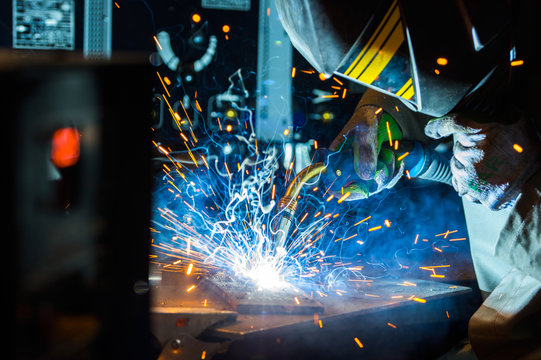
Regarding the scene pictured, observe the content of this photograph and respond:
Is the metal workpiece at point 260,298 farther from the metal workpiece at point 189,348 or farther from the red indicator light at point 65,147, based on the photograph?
the red indicator light at point 65,147

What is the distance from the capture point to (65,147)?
2.45 feet

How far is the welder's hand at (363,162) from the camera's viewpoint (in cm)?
186

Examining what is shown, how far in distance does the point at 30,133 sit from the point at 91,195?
16cm

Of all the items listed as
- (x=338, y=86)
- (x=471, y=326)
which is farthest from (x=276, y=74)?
(x=471, y=326)

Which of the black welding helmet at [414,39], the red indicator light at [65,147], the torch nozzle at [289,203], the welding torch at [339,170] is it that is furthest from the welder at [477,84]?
the red indicator light at [65,147]

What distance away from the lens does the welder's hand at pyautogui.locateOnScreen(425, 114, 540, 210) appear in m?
1.33

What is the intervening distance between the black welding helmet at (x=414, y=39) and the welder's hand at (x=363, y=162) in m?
0.59

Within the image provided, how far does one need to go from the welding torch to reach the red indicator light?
1.08m

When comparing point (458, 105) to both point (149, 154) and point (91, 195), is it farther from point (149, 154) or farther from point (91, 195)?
point (91, 195)

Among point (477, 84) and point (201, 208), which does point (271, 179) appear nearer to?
point (201, 208)

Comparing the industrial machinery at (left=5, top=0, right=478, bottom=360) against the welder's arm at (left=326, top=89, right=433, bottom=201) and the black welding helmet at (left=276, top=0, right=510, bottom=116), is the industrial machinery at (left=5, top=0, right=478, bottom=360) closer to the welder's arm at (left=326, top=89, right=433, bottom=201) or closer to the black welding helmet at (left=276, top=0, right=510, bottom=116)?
the welder's arm at (left=326, top=89, right=433, bottom=201)

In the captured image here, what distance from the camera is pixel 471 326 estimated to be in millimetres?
1473

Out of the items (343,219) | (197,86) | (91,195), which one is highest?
(197,86)

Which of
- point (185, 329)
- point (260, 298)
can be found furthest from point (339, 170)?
point (185, 329)
